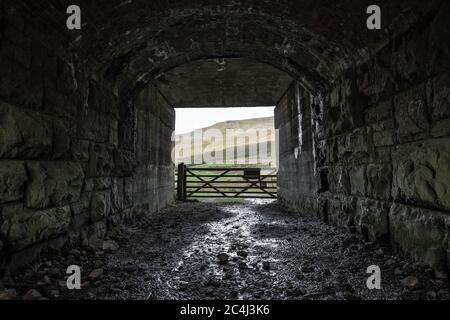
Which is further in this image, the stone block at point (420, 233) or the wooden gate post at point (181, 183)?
the wooden gate post at point (181, 183)

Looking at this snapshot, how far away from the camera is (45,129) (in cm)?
242

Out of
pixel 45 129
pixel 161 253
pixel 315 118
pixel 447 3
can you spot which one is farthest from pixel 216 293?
pixel 315 118

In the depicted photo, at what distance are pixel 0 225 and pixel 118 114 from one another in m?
2.58

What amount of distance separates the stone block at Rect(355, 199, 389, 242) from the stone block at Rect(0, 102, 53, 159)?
3328 millimetres

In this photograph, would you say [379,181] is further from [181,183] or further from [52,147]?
[181,183]

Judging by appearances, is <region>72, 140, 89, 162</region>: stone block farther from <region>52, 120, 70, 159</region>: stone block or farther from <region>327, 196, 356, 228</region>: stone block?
<region>327, 196, 356, 228</region>: stone block

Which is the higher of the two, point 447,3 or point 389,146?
point 447,3

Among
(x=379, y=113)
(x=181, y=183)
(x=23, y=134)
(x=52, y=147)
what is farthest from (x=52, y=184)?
(x=181, y=183)

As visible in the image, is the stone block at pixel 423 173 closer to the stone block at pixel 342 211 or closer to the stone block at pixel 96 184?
the stone block at pixel 342 211

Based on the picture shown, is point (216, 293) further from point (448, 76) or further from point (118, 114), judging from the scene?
point (118, 114)

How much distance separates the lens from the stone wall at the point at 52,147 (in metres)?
2.02

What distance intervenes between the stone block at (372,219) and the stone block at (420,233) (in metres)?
0.11

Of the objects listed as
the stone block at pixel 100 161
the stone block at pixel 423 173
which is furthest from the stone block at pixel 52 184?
the stone block at pixel 423 173

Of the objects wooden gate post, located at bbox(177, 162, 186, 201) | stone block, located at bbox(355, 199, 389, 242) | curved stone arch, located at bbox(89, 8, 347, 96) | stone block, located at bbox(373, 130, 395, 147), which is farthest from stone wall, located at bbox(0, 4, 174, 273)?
wooden gate post, located at bbox(177, 162, 186, 201)
